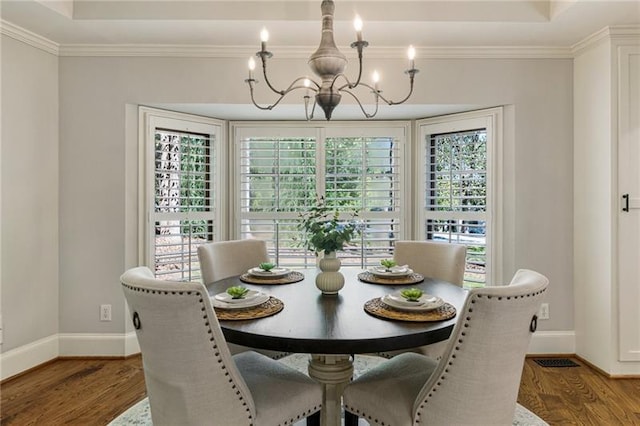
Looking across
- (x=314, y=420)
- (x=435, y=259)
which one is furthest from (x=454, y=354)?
(x=435, y=259)

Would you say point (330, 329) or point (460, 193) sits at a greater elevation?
point (460, 193)

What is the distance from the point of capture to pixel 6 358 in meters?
2.43

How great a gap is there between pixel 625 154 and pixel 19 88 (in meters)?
4.23

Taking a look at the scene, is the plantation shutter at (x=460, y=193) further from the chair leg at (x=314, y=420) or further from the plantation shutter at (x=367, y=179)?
the chair leg at (x=314, y=420)

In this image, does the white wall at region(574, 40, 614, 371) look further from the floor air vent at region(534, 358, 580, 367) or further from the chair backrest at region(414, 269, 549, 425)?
the chair backrest at region(414, 269, 549, 425)

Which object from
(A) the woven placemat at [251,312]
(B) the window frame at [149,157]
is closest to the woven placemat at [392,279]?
(A) the woven placemat at [251,312]

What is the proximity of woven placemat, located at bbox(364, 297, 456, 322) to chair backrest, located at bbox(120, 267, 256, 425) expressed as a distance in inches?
22.5

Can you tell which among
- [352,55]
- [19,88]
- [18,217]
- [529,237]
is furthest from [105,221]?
[529,237]

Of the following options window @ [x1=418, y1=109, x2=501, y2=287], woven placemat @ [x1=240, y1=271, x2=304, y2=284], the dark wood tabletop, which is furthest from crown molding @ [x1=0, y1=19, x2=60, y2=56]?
window @ [x1=418, y1=109, x2=501, y2=287]

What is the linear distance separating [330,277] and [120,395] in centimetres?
163

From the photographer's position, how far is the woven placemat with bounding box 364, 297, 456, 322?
1.37 m

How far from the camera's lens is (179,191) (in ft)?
10.2

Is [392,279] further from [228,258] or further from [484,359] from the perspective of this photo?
[228,258]

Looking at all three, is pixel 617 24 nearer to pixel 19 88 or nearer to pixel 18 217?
pixel 19 88
